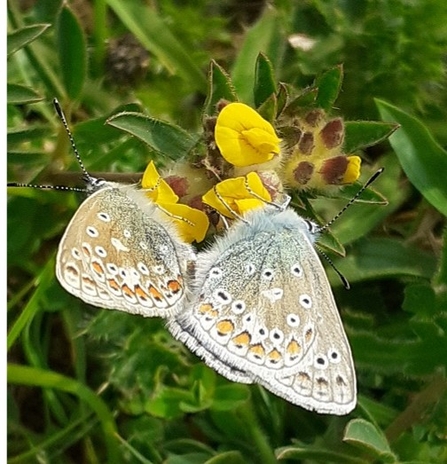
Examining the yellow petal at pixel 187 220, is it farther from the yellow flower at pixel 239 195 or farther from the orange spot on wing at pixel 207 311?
the orange spot on wing at pixel 207 311

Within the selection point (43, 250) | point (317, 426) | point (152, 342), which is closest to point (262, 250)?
point (152, 342)

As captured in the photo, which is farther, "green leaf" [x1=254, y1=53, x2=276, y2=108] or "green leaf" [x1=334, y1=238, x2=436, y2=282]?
"green leaf" [x1=334, y1=238, x2=436, y2=282]

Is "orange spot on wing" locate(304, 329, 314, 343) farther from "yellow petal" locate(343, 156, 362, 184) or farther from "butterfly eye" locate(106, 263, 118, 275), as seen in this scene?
"butterfly eye" locate(106, 263, 118, 275)

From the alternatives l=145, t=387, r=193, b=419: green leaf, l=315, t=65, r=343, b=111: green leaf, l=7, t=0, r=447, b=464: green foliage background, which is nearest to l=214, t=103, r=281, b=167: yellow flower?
l=315, t=65, r=343, b=111: green leaf

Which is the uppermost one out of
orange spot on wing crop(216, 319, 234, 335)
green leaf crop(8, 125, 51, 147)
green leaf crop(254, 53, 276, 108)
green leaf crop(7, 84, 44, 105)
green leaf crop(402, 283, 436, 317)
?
green leaf crop(254, 53, 276, 108)

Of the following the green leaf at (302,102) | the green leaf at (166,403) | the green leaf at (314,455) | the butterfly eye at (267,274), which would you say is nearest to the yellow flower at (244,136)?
the green leaf at (302,102)

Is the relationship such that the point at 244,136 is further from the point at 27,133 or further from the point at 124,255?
the point at 27,133
